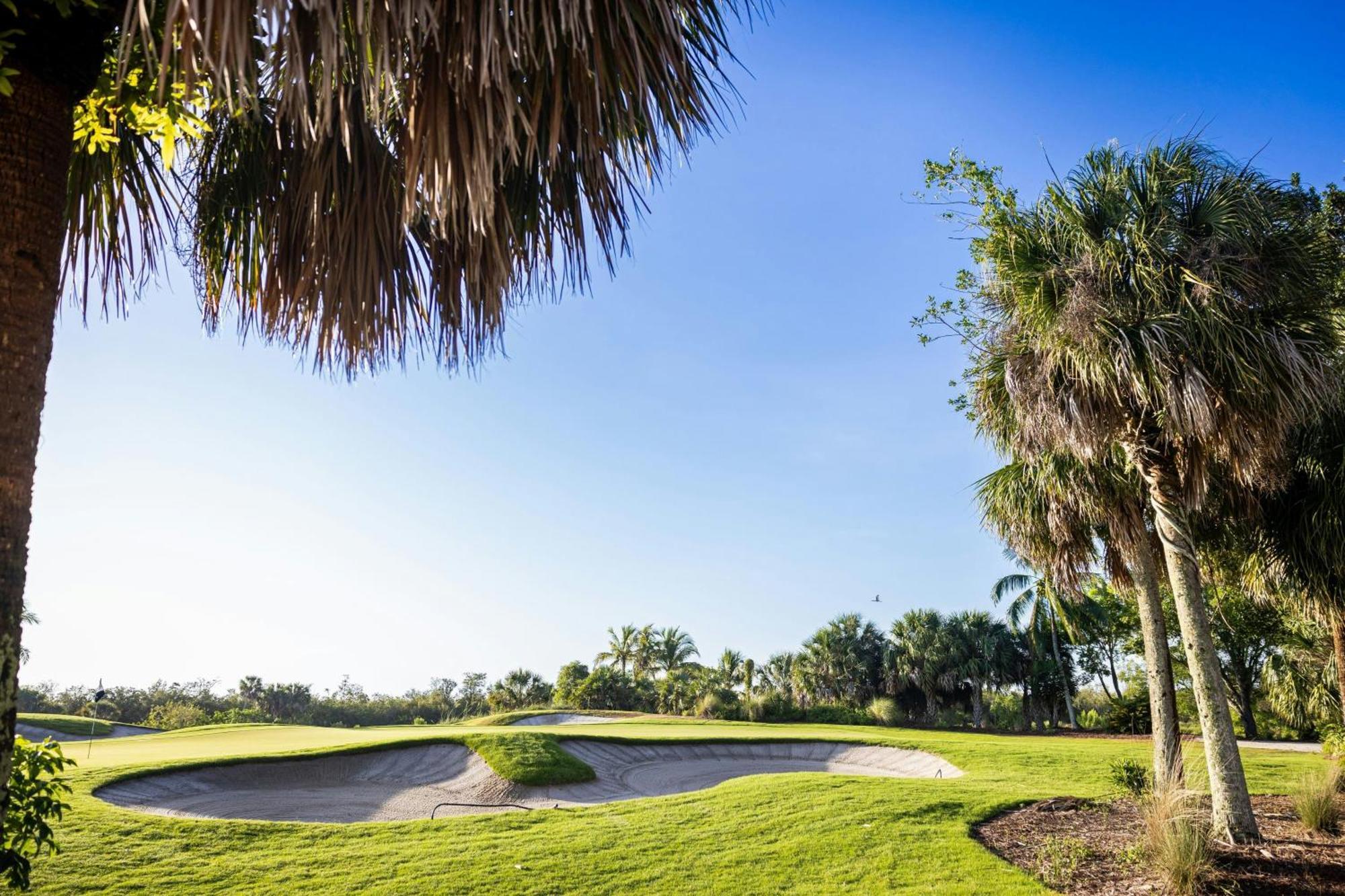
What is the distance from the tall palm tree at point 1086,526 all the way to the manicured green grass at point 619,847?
1.64 m

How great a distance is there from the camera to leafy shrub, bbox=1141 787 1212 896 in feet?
22.4

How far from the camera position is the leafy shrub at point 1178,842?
6816mm

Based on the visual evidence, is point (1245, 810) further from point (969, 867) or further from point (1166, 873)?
point (969, 867)

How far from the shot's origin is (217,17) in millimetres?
2104

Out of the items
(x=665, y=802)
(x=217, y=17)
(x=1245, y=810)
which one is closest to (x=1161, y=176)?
(x=1245, y=810)

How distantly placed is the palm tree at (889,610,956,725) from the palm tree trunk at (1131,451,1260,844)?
30.0 meters

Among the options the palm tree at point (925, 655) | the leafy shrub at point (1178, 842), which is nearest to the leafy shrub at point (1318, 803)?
the leafy shrub at point (1178, 842)

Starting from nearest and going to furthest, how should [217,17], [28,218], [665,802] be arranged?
[217,17]
[28,218]
[665,802]

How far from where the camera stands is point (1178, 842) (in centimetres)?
693

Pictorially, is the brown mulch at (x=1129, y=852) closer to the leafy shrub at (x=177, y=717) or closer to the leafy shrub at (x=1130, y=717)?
the leafy shrub at (x=1130, y=717)

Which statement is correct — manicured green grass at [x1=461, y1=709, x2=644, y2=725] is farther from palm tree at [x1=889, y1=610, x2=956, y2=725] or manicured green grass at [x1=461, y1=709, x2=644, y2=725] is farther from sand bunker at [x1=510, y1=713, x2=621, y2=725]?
palm tree at [x1=889, y1=610, x2=956, y2=725]

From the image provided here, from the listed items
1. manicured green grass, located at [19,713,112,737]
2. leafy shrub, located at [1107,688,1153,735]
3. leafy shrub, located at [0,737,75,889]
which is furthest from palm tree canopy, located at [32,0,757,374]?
leafy shrub, located at [1107,688,1153,735]

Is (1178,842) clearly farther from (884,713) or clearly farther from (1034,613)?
(1034,613)

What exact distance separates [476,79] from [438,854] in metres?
9.20
